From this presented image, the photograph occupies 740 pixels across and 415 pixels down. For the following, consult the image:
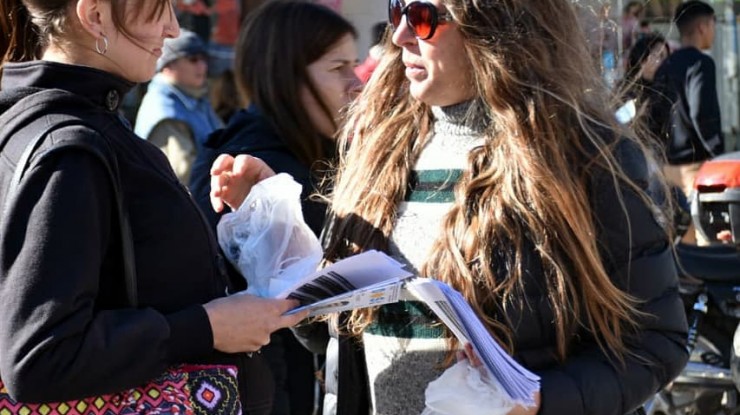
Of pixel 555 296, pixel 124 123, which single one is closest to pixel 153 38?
pixel 124 123

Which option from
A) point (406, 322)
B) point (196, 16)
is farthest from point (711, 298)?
point (196, 16)

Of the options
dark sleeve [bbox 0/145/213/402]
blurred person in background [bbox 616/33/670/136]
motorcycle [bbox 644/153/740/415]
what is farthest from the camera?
motorcycle [bbox 644/153/740/415]

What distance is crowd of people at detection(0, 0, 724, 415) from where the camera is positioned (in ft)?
5.82

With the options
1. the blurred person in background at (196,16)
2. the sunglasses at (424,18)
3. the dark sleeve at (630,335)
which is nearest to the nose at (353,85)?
the sunglasses at (424,18)

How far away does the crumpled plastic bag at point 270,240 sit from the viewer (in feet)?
7.07

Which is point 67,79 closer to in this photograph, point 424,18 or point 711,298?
point 424,18

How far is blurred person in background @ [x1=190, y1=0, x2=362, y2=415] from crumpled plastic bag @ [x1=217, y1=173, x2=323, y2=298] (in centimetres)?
129

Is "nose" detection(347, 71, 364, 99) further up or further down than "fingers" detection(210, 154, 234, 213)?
further down

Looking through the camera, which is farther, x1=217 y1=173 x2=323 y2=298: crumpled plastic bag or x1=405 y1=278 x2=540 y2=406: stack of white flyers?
x1=217 y1=173 x2=323 y2=298: crumpled plastic bag

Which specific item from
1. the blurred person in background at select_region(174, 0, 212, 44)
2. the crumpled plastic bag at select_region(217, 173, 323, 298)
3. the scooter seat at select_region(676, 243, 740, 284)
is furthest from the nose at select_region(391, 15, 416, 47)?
the blurred person in background at select_region(174, 0, 212, 44)

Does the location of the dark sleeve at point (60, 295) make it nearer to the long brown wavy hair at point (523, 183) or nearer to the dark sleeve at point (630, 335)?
the long brown wavy hair at point (523, 183)

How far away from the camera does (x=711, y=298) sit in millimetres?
4934

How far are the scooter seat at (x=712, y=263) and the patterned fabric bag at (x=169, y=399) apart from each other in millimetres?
3331

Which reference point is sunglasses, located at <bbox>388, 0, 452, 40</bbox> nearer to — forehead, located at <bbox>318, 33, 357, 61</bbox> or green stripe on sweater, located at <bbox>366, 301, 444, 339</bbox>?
green stripe on sweater, located at <bbox>366, 301, 444, 339</bbox>
